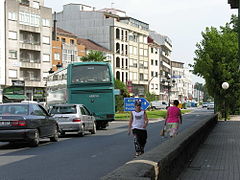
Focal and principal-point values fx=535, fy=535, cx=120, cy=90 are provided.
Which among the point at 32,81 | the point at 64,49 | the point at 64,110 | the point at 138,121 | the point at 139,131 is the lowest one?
the point at 139,131

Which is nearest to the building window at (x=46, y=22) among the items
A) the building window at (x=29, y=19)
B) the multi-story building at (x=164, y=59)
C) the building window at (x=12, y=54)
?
the building window at (x=29, y=19)

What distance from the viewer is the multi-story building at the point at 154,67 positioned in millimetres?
128875

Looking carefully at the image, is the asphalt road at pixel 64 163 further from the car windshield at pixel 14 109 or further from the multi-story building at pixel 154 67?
the multi-story building at pixel 154 67

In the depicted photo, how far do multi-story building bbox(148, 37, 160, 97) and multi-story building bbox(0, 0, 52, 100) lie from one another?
48713mm

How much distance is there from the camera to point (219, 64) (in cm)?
4878

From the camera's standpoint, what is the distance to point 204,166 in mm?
12742

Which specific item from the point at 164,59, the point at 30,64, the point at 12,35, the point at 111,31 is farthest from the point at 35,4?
the point at 164,59

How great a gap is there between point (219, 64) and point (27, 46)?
3803 cm

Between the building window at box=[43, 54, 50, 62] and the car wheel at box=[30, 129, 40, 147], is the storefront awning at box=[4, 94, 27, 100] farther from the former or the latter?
the car wheel at box=[30, 129, 40, 147]

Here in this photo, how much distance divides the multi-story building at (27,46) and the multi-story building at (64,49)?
3167mm

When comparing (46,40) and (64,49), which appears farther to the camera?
(64,49)

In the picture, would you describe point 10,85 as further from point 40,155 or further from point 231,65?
point 40,155

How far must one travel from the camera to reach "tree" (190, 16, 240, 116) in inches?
1924

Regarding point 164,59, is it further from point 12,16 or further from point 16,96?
point 16,96
